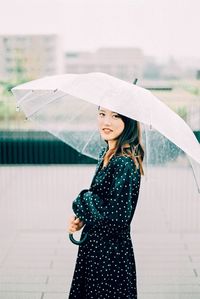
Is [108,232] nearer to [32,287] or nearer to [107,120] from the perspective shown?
[107,120]

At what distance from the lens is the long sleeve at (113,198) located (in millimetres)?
1887

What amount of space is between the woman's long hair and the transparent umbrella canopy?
4.9 inches

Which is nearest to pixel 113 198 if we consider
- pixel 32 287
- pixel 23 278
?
pixel 32 287

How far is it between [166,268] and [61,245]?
3.27 ft

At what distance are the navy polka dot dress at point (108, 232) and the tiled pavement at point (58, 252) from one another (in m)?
1.04

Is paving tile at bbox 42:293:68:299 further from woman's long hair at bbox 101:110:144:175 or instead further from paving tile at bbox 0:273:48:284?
woman's long hair at bbox 101:110:144:175

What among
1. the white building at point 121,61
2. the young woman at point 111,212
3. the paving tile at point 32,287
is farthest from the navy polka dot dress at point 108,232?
the paving tile at point 32,287

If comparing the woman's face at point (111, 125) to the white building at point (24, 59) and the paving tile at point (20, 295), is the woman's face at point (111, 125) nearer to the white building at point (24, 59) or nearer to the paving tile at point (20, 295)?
the paving tile at point (20, 295)

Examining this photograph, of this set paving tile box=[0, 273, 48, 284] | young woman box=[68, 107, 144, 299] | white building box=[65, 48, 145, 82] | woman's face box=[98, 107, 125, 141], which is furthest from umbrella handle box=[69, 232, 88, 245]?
paving tile box=[0, 273, 48, 284]

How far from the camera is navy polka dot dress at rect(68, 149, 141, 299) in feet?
6.23

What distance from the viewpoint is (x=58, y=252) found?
3812 mm

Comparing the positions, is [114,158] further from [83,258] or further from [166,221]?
[166,221]

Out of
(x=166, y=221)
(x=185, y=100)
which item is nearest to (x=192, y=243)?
(x=166, y=221)

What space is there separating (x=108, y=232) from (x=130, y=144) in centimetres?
41
